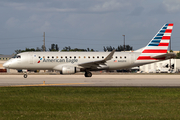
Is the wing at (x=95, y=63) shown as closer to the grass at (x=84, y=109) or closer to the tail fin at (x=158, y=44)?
the tail fin at (x=158, y=44)

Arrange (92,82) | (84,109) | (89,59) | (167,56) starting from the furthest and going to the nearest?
(89,59) < (167,56) < (92,82) < (84,109)

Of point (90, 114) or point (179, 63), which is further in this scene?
point (179, 63)

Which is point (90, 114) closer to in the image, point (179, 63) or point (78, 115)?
point (78, 115)

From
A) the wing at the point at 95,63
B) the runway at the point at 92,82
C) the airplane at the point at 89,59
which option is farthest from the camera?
the airplane at the point at 89,59

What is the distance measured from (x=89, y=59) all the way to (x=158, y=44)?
10.7 metres

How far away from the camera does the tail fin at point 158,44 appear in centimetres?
4100

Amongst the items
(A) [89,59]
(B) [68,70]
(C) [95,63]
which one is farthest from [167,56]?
(B) [68,70]

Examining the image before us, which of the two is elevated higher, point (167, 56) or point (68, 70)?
point (167, 56)

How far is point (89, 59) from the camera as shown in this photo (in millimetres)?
40188

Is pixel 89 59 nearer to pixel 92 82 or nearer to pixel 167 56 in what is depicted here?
pixel 167 56

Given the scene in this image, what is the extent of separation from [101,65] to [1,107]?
28.9 m

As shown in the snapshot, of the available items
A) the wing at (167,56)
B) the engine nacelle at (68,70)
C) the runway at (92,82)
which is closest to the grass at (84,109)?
the runway at (92,82)

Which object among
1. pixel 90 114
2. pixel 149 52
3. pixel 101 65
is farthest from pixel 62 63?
pixel 90 114

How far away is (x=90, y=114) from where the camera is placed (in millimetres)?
10430
